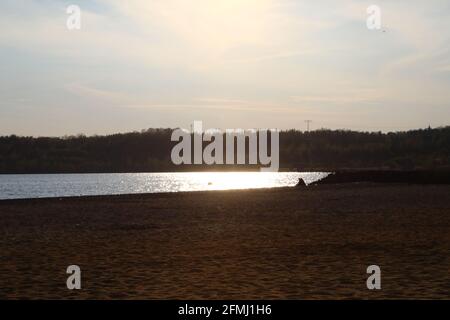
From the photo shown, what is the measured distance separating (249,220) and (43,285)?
18188 mm

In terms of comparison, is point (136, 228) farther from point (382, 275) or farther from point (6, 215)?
Result: point (382, 275)

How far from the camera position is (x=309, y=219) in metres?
31.0

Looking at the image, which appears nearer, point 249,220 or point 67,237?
point 67,237

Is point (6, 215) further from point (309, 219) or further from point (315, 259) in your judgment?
point (315, 259)

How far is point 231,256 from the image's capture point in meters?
18.5

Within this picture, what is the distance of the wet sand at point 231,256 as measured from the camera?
43.2 feet

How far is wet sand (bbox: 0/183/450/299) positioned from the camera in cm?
1316

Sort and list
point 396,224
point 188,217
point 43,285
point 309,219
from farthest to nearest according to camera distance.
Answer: point 188,217 < point 309,219 < point 396,224 < point 43,285

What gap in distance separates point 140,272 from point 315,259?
501cm

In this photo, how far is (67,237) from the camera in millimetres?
24328
